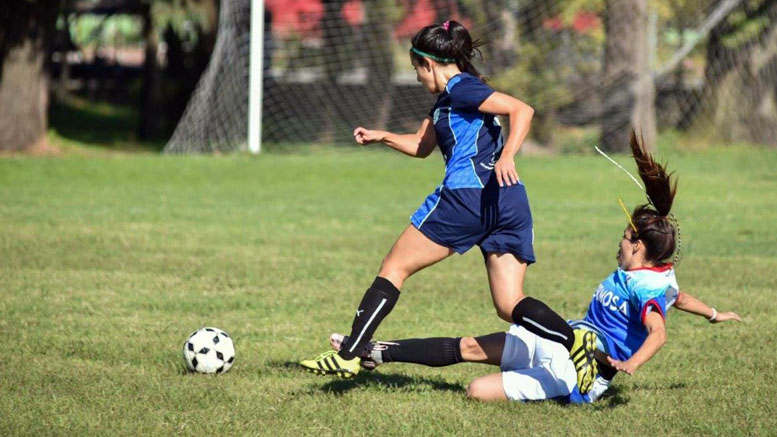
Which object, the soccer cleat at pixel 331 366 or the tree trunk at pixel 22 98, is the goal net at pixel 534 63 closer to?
the tree trunk at pixel 22 98

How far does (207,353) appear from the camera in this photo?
5.70 metres

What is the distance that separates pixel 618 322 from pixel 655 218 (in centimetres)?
54

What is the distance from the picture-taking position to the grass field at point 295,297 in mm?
5035

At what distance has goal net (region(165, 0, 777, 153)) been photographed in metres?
18.5

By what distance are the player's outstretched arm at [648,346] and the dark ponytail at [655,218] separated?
1.07 ft

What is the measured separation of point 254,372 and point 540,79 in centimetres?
1372

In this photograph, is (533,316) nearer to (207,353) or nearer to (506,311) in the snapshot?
(506,311)

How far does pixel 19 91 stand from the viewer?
689 inches

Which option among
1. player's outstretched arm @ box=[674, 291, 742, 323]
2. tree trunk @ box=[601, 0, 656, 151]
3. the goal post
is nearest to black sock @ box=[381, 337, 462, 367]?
player's outstretched arm @ box=[674, 291, 742, 323]

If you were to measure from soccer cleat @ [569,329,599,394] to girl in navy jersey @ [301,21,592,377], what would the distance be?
146 millimetres

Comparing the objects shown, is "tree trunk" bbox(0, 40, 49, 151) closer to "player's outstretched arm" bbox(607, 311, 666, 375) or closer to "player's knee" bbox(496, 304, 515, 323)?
"player's knee" bbox(496, 304, 515, 323)

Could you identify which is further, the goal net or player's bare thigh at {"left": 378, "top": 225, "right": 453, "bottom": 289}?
the goal net

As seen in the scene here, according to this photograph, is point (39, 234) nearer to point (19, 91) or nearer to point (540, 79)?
point (19, 91)

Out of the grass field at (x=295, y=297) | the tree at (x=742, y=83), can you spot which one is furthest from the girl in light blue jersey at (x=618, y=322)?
the tree at (x=742, y=83)
